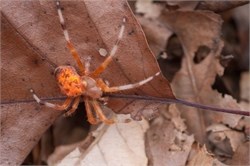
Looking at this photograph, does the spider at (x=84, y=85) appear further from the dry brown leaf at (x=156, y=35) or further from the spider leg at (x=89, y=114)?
the dry brown leaf at (x=156, y=35)

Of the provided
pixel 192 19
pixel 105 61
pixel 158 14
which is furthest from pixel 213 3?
pixel 105 61

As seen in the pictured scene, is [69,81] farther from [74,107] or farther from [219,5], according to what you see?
[219,5]

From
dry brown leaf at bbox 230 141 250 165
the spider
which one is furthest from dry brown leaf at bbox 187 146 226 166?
the spider

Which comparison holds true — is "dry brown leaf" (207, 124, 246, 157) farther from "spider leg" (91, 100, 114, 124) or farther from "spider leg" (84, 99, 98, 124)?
"spider leg" (84, 99, 98, 124)

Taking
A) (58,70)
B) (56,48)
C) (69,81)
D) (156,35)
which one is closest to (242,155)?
(156,35)

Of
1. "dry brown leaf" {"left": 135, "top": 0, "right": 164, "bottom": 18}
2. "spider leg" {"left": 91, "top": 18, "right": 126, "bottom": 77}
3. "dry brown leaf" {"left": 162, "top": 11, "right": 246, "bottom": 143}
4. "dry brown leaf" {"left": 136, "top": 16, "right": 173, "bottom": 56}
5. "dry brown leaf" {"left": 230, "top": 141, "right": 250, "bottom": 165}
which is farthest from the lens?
"dry brown leaf" {"left": 135, "top": 0, "right": 164, "bottom": 18}
